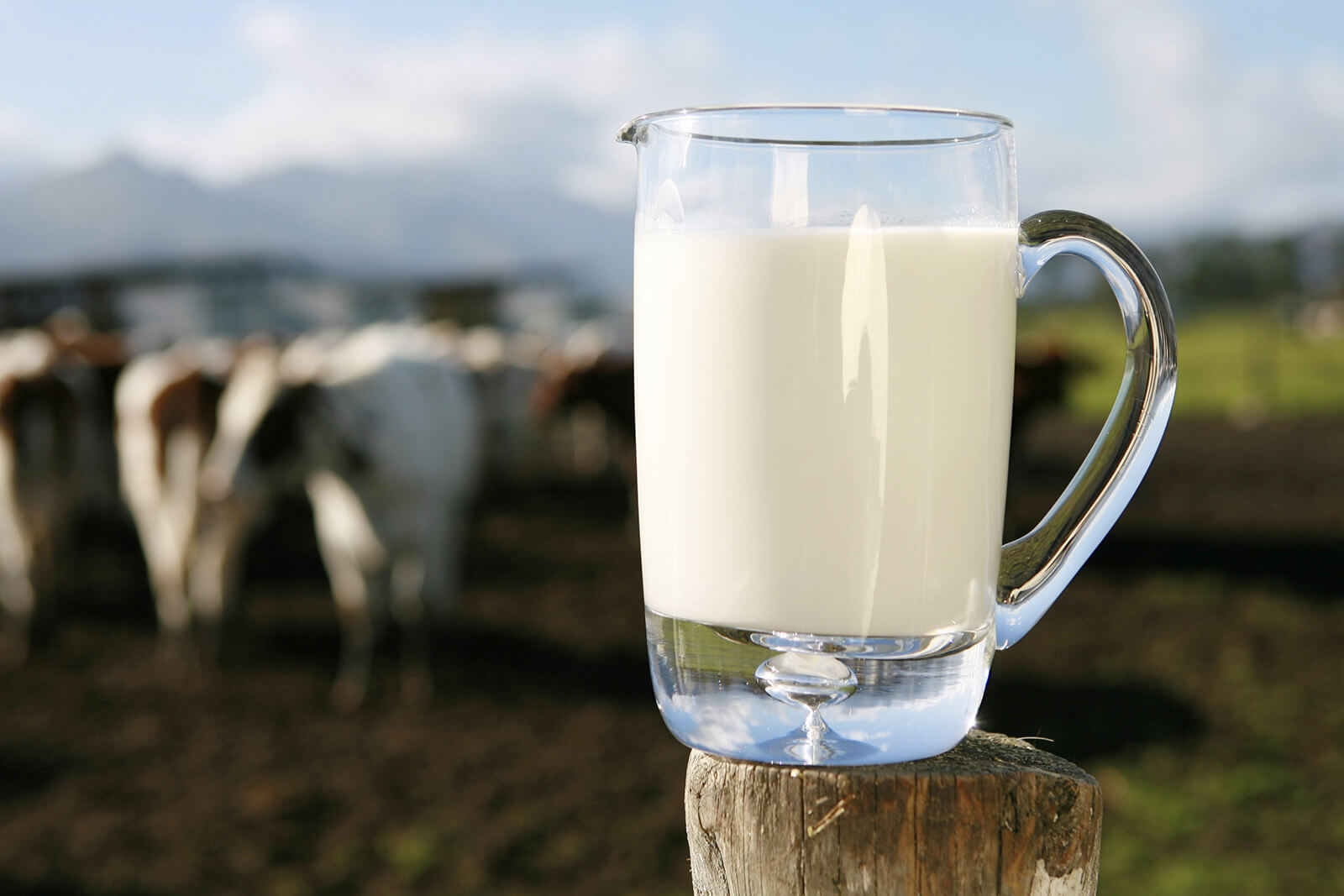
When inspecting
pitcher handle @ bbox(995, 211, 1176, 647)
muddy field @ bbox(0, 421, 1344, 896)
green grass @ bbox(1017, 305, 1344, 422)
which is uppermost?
pitcher handle @ bbox(995, 211, 1176, 647)

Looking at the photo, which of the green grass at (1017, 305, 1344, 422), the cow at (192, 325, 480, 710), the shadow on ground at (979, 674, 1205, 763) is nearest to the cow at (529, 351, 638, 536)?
the cow at (192, 325, 480, 710)

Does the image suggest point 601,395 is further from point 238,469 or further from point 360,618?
point 238,469

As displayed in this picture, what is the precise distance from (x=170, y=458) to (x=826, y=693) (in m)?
5.76

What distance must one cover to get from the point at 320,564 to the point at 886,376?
25.7 feet

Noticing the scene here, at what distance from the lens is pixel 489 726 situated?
486 cm

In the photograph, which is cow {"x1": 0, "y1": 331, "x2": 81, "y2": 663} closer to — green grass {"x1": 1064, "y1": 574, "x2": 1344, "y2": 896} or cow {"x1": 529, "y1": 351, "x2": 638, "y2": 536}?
cow {"x1": 529, "y1": 351, "x2": 638, "y2": 536}

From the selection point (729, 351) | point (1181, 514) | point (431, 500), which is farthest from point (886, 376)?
point (1181, 514)

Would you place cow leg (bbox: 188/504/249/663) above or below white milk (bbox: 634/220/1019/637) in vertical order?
below

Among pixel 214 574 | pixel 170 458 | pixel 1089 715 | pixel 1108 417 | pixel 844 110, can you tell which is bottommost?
pixel 1089 715

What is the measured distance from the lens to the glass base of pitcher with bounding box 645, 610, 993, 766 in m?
0.72

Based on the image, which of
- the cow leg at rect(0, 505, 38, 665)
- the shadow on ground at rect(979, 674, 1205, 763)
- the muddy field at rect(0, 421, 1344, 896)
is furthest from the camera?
the cow leg at rect(0, 505, 38, 665)

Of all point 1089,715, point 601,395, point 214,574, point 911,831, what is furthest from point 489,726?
point 601,395

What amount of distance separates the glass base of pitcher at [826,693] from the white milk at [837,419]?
0.04ft

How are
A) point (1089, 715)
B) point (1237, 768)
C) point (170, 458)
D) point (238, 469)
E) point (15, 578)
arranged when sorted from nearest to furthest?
point (1237, 768) → point (1089, 715) → point (238, 469) → point (170, 458) → point (15, 578)
